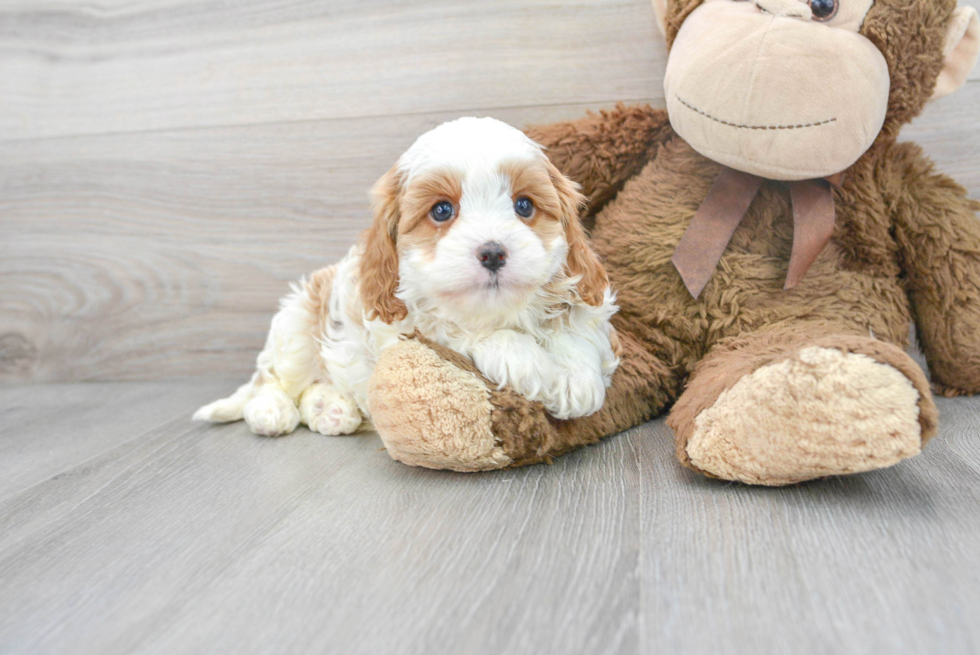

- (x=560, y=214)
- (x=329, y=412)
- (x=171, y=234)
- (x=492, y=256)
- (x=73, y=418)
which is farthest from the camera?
(x=171, y=234)

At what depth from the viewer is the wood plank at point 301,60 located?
1689 mm

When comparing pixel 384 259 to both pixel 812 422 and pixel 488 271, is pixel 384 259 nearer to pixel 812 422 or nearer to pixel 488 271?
pixel 488 271

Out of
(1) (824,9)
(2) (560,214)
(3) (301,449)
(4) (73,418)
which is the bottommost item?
(4) (73,418)

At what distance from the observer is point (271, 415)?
1.44 meters

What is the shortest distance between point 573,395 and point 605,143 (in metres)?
0.60

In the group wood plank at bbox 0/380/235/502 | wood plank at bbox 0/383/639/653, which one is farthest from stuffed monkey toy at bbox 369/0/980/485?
wood plank at bbox 0/380/235/502

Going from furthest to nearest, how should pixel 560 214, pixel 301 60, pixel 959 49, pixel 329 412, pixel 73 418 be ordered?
pixel 301 60, pixel 73 418, pixel 329 412, pixel 959 49, pixel 560 214

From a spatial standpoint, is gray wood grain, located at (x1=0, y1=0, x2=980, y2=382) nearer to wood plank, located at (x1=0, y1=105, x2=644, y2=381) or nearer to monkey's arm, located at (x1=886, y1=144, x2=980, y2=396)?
wood plank, located at (x1=0, y1=105, x2=644, y2=381)

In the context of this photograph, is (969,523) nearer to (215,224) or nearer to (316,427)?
(316,427)

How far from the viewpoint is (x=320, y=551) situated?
2.93ft

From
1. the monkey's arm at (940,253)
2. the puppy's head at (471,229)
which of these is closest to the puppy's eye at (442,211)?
the puppy's head at (471,229)

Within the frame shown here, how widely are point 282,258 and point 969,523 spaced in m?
1.60

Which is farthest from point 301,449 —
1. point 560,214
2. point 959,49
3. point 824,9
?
point 959,49

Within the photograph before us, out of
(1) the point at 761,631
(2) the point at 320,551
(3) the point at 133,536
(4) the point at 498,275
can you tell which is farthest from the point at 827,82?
(3) the point at 133,536
